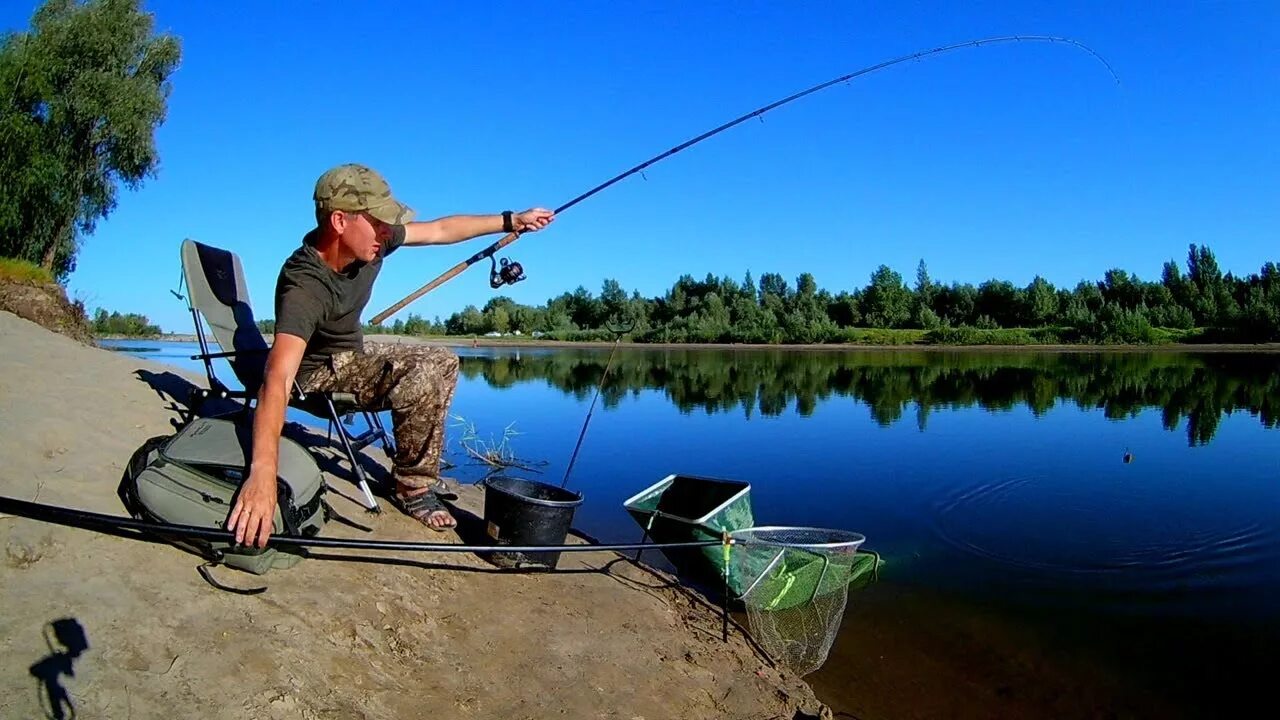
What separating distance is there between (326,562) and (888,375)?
3254cm

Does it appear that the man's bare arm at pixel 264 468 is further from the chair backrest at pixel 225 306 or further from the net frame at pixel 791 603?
the net frame at pixel 791 603

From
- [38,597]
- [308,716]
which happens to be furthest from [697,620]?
[38,597]

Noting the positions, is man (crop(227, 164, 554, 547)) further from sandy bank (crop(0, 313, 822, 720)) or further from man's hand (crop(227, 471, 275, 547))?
sandy bank (crop(0, 313, 822, 720))

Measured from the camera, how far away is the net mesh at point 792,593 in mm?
5016

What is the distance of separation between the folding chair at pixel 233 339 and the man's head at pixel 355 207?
111 centimetres

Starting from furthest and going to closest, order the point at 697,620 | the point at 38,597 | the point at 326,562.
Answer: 1. the point at 697,620
2. the point at 326,562
3. the point at 38,597

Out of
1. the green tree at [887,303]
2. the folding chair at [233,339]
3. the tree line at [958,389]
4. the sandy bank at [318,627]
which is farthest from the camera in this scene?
the green tree at [887,303]

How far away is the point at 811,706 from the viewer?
14.2ft

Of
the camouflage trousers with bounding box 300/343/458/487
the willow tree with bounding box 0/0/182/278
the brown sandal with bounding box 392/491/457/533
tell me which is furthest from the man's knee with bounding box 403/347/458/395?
the willow tree with bounding box 0/0/182/278

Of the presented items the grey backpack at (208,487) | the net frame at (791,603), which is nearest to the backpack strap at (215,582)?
the grey backpack at (208,487)

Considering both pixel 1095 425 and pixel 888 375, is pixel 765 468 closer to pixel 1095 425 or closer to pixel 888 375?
pixel 1095 425

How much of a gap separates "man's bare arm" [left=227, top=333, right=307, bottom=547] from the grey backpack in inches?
18.7

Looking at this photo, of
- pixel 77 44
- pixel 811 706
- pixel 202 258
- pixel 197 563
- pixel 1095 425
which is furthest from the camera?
pixel 77 44

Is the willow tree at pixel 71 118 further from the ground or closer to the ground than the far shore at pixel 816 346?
further from the ground
